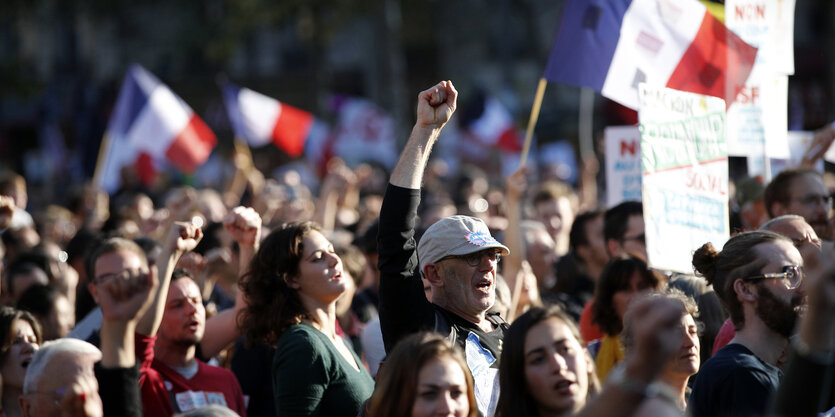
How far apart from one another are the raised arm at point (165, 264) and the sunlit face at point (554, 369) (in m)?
1.29

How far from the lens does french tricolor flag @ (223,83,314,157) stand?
48.4ft

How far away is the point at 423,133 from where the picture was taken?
4262mm

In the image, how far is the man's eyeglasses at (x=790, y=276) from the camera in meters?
4.22

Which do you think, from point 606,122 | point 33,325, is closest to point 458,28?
point 606,122

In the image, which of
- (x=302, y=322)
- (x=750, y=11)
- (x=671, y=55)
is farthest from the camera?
(x=750, y=11)

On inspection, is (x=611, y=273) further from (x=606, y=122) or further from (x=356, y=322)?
(x=606, y=122)

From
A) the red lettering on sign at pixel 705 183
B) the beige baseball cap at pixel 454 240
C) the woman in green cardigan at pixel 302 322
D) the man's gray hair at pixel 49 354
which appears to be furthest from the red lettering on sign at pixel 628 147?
the man's gray hair at pixel 49 354

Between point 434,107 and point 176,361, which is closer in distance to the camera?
point 434,107

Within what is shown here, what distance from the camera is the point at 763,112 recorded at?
22.7 ft

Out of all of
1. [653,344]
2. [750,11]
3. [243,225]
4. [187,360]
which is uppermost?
[750,11]

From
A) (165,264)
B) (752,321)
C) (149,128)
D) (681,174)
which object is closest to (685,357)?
(752,321)

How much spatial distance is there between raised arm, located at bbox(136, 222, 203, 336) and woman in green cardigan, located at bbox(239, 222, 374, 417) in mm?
589

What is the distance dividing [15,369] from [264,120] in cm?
1032

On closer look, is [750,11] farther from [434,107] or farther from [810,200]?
[434,107]
